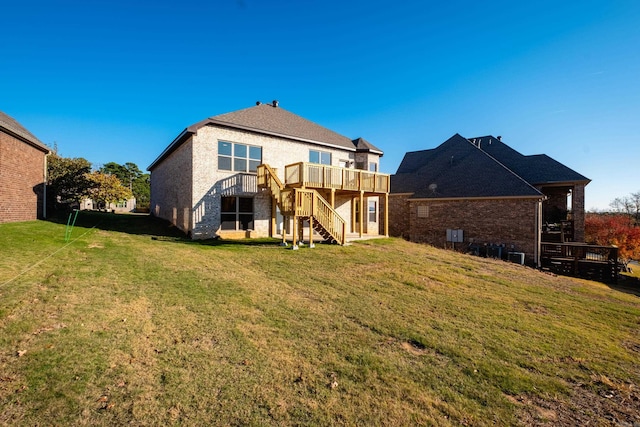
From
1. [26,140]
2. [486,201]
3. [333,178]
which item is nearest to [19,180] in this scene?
[26,140]

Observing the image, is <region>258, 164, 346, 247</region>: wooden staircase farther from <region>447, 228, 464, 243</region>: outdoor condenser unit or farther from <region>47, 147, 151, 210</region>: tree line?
<region>47, 147, 151, 210</region>: tree line

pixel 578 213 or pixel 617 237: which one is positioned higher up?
pixel 578 213

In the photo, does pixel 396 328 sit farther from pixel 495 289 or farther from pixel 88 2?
pixel 88 2

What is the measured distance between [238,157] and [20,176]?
11.3m

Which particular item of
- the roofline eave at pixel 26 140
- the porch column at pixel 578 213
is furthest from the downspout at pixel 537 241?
the roofline eave at pixel 26 140

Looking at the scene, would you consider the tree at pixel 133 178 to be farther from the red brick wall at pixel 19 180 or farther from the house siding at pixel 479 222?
the house siding at pixel 479 222

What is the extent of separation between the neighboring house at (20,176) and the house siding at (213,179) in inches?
275

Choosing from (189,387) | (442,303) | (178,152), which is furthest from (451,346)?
(178,152)

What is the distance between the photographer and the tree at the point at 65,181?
23.0 metres

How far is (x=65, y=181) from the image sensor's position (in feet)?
77.3

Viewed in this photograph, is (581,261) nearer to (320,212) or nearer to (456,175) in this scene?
(456,175)

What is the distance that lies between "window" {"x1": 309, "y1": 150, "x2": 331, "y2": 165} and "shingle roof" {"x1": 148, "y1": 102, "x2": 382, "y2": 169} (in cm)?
66

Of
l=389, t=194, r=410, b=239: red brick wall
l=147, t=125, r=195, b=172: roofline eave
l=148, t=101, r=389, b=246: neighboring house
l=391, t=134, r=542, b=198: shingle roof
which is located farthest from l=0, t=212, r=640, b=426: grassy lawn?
l=389, t=194, r=410, b=239: red brick wall

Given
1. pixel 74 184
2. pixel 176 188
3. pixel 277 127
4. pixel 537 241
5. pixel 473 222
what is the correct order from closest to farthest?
1. pixel 277 127
2. pixel 176 188
3. pixel 537 241
4. pixel 473 222
5. pixel 74 184
